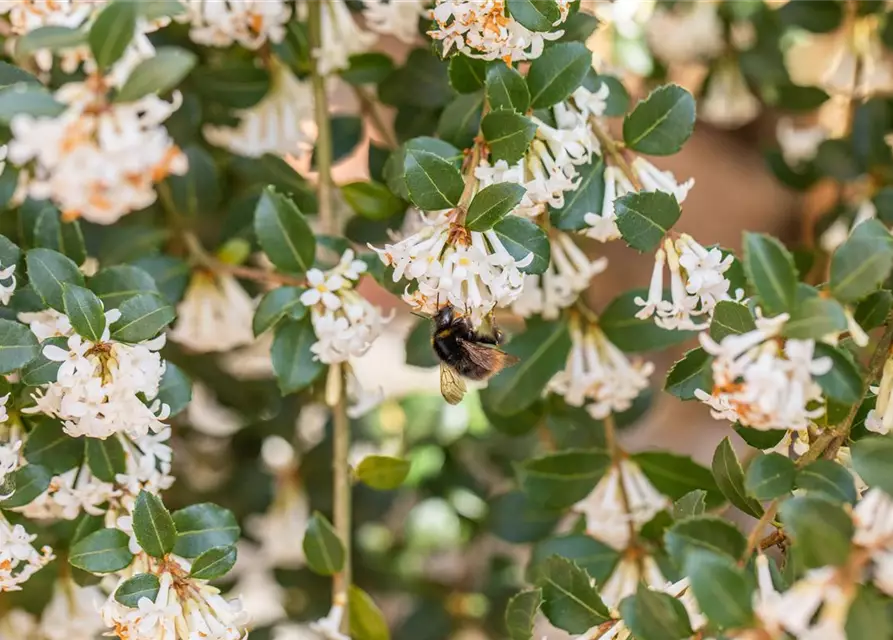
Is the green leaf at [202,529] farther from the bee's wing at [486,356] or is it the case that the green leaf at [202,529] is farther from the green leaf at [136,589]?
the bee's wing at [486,356]

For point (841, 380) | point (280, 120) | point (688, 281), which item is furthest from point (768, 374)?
point (280, 120)

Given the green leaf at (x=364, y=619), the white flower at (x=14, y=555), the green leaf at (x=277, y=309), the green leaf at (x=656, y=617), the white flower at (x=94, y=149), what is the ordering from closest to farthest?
1. the white flower at (x=94, y=149)
2. the green leaf at (x=656, y=617)
3. the white flower at (x=14, y=555)
4. the green leaf at (x=277, y=309)
5. the green leaf at (x=364, y=619)

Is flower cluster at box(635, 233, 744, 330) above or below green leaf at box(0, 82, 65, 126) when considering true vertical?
below

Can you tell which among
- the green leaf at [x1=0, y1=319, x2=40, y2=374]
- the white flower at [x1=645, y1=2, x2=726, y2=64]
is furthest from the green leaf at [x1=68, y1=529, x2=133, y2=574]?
the white flower at [x1=645, y1=2, x2=726, y2=64]

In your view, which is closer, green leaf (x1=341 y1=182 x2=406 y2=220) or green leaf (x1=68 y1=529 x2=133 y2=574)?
green leaf (x1=68 y1=529 x2=133 y2=574)

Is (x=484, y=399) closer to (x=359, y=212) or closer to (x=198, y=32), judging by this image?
(x=359, y=212)

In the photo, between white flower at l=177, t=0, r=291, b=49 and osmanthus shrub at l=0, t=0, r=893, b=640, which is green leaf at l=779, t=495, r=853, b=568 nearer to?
osmanthus shrub at l=0, t=0, r=893, b=640

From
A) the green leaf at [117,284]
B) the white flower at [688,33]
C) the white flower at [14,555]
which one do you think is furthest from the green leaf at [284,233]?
the white flower at [688,33]
